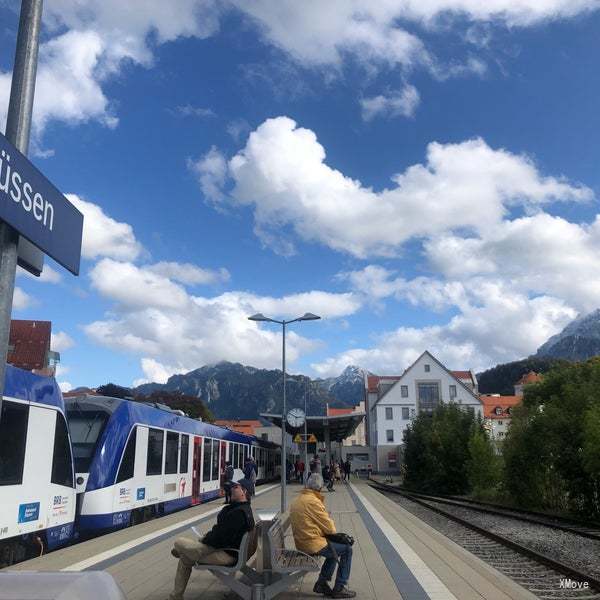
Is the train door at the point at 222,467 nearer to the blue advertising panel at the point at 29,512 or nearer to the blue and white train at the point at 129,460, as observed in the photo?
the blue and white train at the point at 129,460

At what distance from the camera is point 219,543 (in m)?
6.09

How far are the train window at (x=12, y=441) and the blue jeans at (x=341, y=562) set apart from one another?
4.23 metres

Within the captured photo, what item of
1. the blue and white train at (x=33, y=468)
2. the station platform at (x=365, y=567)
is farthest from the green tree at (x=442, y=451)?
the blue and white train at (x=33, y=468)

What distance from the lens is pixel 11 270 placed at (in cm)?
325

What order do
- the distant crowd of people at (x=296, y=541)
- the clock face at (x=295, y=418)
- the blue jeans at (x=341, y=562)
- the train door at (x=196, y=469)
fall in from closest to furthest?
the distant crowd of people at (x=296, y=541) < the blue jeans at (x=341, y=562) < the train door at (x=196, y=469) < the clock face at (x=295, y=418)

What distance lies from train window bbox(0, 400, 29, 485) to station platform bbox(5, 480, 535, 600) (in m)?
1.17

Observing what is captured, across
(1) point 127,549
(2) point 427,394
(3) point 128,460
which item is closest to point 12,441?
(1) point 127,549

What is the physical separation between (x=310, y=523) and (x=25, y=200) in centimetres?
480

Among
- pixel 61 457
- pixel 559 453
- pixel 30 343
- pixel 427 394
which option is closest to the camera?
pixel 61 457

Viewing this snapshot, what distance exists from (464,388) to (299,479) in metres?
35.5

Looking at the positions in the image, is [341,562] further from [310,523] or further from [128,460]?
[128,460]

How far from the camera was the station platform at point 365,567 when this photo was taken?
668 cm

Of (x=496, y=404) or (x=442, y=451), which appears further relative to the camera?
(x=496, y=404)

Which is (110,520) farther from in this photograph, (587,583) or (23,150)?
(23,150)
